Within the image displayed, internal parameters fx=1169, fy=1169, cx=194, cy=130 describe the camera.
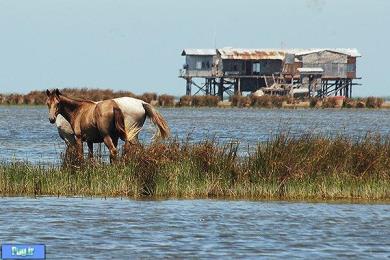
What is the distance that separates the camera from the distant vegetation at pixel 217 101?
114750mm

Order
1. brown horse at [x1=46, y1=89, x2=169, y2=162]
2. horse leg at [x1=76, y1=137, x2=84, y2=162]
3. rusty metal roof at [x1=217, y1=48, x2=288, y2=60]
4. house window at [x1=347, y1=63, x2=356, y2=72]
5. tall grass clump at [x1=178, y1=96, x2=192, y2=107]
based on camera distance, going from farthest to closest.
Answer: house window at [x1=347, y1=63, x2=356, y2=72] < rusty metal roof at [x1=217, y1=48, x2=288, y2=60] < tall grass clump at [x1=178, y1=96, x2=192, y2=107] < brown horse at [x1=46, y1=89, x2=169, y2=162] < horse leg at [x1=76, y1=137, x2=84, y2=162]

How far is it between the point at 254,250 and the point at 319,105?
11293 cm

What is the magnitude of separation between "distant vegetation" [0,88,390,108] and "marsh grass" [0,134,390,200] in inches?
3374

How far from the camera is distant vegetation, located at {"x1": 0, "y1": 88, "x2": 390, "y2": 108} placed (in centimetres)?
11475

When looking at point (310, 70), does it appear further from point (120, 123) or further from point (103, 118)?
point (103, 118)

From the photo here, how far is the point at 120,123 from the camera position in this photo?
27.0m

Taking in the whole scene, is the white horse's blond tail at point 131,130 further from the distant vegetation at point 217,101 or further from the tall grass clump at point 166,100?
the tall grass clump at point 166,100

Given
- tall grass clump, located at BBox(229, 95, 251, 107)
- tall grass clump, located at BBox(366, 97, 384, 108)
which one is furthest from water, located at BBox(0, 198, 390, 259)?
tall grass clump, located at BBox(366, 97, 384, 108)

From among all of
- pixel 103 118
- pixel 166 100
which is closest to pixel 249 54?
pixel 166 100

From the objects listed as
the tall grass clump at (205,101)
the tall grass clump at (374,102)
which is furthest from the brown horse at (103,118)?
the tall grass clump at (374,102)

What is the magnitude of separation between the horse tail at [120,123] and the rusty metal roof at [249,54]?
348ft

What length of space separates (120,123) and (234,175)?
418 centimetres

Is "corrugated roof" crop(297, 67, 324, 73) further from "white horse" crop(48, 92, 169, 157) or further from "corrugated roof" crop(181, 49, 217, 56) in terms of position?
"white horse" crop(48, 92, 169, 157)

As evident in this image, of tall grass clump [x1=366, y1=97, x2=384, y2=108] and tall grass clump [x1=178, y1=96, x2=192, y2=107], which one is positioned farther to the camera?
tall grass clump [x1=366, y1=97, x2=384, y2=108]
